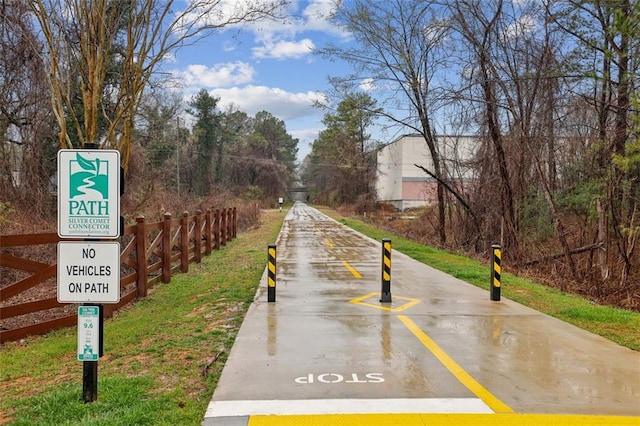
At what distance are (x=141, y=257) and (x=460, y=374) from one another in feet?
22.3

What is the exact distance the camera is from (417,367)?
193 inches

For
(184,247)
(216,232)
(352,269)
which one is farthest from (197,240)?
(352,269)

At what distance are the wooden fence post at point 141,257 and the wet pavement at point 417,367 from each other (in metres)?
2.56

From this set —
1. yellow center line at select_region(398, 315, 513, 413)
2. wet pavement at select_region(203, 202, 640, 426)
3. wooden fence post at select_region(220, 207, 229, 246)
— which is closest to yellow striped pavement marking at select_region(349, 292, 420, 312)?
wet pavement at select_region(203, 202, 640, 426)

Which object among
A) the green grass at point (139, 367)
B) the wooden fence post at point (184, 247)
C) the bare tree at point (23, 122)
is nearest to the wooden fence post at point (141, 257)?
the green grass at point (139, 367)

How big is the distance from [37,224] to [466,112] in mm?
14296

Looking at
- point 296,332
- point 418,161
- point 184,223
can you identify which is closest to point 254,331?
point 296,332

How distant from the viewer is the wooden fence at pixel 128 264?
21.1ft

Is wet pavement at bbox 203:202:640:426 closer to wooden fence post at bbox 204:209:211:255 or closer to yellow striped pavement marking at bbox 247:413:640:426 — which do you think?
yellow striped pavement marking at bbox 247:413:640:426

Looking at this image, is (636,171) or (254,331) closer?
(254,331)

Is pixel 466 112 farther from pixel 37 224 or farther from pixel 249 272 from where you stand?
pixel 37 224

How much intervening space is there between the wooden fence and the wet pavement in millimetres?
2614

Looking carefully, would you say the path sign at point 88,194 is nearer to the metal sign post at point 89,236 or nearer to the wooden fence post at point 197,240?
the metal sign post at point 89,236

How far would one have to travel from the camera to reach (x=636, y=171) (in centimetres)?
1261
